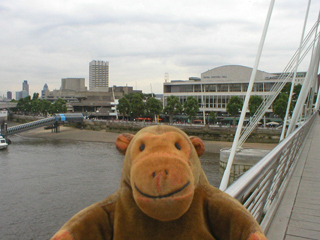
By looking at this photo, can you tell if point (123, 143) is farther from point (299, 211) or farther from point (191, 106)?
point (191, 106)

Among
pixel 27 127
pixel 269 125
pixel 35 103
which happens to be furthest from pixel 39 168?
pixel 35 103

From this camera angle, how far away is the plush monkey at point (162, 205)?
3.89 feet

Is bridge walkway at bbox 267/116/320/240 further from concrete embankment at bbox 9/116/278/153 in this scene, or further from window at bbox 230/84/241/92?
window at bbox 230/84/241/92

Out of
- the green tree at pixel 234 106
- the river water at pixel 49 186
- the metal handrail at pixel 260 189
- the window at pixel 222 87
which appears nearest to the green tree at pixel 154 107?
the window at pixel 222 87

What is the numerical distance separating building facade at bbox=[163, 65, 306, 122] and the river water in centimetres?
2321

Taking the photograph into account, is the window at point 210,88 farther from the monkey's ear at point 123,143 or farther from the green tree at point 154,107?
the monkey's ear at point 123,143

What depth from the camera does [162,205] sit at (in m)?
1.16

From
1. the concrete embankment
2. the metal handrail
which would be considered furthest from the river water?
the metal handrail

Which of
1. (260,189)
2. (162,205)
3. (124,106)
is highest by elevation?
(124,106)

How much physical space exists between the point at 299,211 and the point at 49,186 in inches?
601

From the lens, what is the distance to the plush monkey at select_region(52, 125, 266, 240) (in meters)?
1.19

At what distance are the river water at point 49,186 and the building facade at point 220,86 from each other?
23209 mm

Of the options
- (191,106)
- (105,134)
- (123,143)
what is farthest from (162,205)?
(105,134)

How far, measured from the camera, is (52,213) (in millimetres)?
12781
